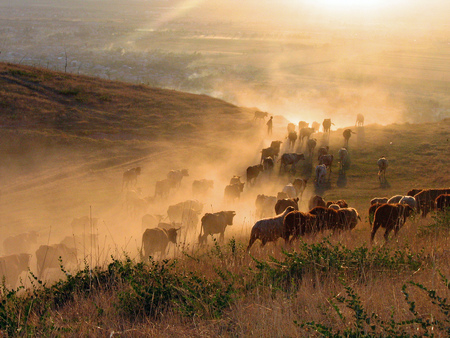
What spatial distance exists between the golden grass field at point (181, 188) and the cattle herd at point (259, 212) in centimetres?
46

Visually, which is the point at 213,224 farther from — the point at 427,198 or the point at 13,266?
the point at 427,198

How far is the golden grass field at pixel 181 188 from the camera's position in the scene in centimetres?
528

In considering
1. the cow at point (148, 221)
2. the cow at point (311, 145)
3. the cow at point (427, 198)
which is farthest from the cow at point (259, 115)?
the cow at point (148, 221)

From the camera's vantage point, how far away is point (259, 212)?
19.3 meters

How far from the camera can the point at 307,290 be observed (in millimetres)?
5777

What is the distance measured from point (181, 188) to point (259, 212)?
646cm

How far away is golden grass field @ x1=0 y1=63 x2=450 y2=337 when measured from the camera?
5.28m

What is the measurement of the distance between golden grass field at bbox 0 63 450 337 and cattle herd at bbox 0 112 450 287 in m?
0.46

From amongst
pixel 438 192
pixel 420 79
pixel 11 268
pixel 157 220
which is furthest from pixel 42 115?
pixel 420 79

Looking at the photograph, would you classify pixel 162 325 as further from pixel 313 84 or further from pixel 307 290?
pixel 313 84

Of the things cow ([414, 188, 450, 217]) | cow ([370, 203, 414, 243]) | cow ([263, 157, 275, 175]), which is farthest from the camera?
cow ([263, 157, 275, 175])

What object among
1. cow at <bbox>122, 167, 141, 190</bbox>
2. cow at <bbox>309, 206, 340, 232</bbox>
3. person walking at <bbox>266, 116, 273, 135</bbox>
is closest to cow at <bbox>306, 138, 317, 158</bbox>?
person walking at <bbox>266, 116, 273, 135</bbox>

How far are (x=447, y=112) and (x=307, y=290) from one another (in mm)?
80308

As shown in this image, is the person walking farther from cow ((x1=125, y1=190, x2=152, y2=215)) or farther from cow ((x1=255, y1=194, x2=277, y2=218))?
cow ((x1=125, y1=190, x2=152, y2=215))
